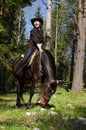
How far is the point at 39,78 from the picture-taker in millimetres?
13312

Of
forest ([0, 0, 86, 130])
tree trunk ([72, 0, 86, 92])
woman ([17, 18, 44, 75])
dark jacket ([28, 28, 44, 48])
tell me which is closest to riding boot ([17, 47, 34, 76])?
woman ([17, 18, 44, 75])

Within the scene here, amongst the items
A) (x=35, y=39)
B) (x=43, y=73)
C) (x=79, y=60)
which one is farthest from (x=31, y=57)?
(x=79, y=60)

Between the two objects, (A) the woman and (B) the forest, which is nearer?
(B) the forest

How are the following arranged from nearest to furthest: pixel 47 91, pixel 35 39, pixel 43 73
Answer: pixel 47 91, pixel 43 73, pixel 35 39

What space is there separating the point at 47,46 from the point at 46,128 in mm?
13348

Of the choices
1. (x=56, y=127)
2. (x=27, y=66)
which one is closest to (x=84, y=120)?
(x=56, y=127)

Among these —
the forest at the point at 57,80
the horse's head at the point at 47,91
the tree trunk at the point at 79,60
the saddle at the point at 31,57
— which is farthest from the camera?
the tree trunk at the point at 79,60

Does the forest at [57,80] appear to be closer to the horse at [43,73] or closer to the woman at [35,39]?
the horse at [43,73]

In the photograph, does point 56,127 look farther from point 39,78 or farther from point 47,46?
point 47,46

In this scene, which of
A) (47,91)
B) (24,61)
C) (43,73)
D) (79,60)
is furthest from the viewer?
(79,60)

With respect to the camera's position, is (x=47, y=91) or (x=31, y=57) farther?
(x=31, y=57)

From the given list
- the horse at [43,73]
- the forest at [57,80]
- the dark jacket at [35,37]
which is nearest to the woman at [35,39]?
the dark jacket at [35,37]

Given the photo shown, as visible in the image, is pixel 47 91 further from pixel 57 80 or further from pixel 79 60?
pixel 79 60

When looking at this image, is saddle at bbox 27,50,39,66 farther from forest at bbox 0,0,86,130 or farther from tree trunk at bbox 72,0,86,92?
tree trunk at bbox 72,0,86,92
